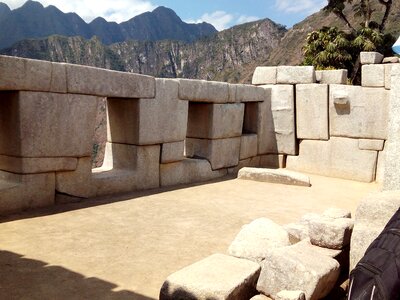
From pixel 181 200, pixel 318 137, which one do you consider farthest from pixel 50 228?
pixel 318 137

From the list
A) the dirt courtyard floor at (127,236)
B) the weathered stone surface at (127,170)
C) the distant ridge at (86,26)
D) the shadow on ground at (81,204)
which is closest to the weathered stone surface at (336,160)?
the dirt courtyard floor at (127,236)

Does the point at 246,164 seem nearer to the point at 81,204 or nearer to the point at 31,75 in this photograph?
the point at 81,204

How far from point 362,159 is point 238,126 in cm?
229

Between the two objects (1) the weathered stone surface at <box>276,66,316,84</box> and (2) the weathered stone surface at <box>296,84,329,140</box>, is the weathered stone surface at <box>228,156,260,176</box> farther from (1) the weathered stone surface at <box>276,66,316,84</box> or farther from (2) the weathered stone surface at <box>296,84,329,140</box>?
(1) the weathered stone surface at <box>276,66,316,84</box>

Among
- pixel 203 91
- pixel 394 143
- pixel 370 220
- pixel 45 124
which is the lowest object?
pixel 370 220

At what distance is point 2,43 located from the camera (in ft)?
408

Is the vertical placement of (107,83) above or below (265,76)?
below

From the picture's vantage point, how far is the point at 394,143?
331cm

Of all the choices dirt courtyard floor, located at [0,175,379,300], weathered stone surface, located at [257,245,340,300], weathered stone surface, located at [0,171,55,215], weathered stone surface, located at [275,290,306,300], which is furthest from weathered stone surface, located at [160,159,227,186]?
weathered stone surface, located at [275,290,306,300]

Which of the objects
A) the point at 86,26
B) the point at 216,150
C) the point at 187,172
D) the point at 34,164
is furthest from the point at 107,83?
the point at 86,26

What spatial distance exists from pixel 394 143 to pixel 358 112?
421cm

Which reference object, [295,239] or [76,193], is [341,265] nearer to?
[295,239]

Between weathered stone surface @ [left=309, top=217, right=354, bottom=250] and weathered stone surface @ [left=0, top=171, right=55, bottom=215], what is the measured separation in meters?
3.02

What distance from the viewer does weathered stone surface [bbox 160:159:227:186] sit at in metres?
6.10
